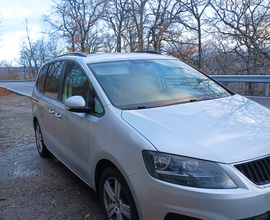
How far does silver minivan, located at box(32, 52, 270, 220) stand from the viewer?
5.79ft

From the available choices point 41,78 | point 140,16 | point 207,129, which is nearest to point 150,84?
point 207,129

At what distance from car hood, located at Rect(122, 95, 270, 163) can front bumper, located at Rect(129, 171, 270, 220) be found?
223mm

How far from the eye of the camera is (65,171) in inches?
169

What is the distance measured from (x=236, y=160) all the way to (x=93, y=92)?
5.42 feet

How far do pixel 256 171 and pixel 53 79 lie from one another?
3.37 metres

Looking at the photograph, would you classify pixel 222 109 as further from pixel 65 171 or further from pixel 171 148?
pixel 65 171

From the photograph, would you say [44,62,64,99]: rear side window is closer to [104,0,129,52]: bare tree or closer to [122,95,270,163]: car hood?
[122,95,270,163]: car hood

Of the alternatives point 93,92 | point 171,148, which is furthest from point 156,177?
point 93,92

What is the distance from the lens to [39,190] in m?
3.63

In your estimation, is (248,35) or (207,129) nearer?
(207,129)

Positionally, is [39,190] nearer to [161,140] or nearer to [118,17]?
[161,140]

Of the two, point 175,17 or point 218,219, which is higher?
point 175,17

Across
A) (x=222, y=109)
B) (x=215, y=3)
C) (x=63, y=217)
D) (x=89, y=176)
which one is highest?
(x=215, y=3)

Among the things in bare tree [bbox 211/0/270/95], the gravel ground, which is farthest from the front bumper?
bare tree [bbox 211/0/270/95]
